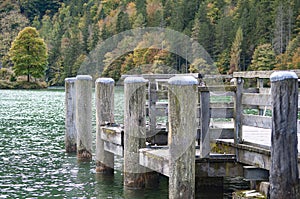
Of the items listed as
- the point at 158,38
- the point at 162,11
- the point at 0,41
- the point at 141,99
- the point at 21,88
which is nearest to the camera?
the point at 141,99

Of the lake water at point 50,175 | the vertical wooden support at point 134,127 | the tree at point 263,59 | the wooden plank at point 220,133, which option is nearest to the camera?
the wooden plank at point 220,133

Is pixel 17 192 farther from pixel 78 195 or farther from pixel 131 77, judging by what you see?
pixel 131 77

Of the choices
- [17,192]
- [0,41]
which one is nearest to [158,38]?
[0,41]

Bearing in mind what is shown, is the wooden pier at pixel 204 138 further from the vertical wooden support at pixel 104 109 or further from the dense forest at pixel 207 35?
the dense forest at pixel 207 35

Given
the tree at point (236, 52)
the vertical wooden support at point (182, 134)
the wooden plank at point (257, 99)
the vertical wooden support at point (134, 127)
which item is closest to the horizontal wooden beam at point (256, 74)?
the wooden plank at point (257, 99)

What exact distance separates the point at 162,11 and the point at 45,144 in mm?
143496

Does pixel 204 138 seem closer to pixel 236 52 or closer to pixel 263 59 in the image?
pixel 263 59

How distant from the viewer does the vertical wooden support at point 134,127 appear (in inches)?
535

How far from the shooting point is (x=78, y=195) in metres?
15.0

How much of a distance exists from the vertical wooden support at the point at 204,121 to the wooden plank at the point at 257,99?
0.67m

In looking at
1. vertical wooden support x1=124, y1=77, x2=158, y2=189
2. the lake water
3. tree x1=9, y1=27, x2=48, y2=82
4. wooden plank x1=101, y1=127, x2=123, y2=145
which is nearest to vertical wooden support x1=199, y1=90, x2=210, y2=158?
vertical wooden support x1=124, y1=77, x2=158, y2=189

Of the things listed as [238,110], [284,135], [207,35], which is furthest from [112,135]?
[207,35]

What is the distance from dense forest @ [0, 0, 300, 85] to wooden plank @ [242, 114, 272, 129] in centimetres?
6872

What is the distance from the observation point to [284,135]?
948 cm
